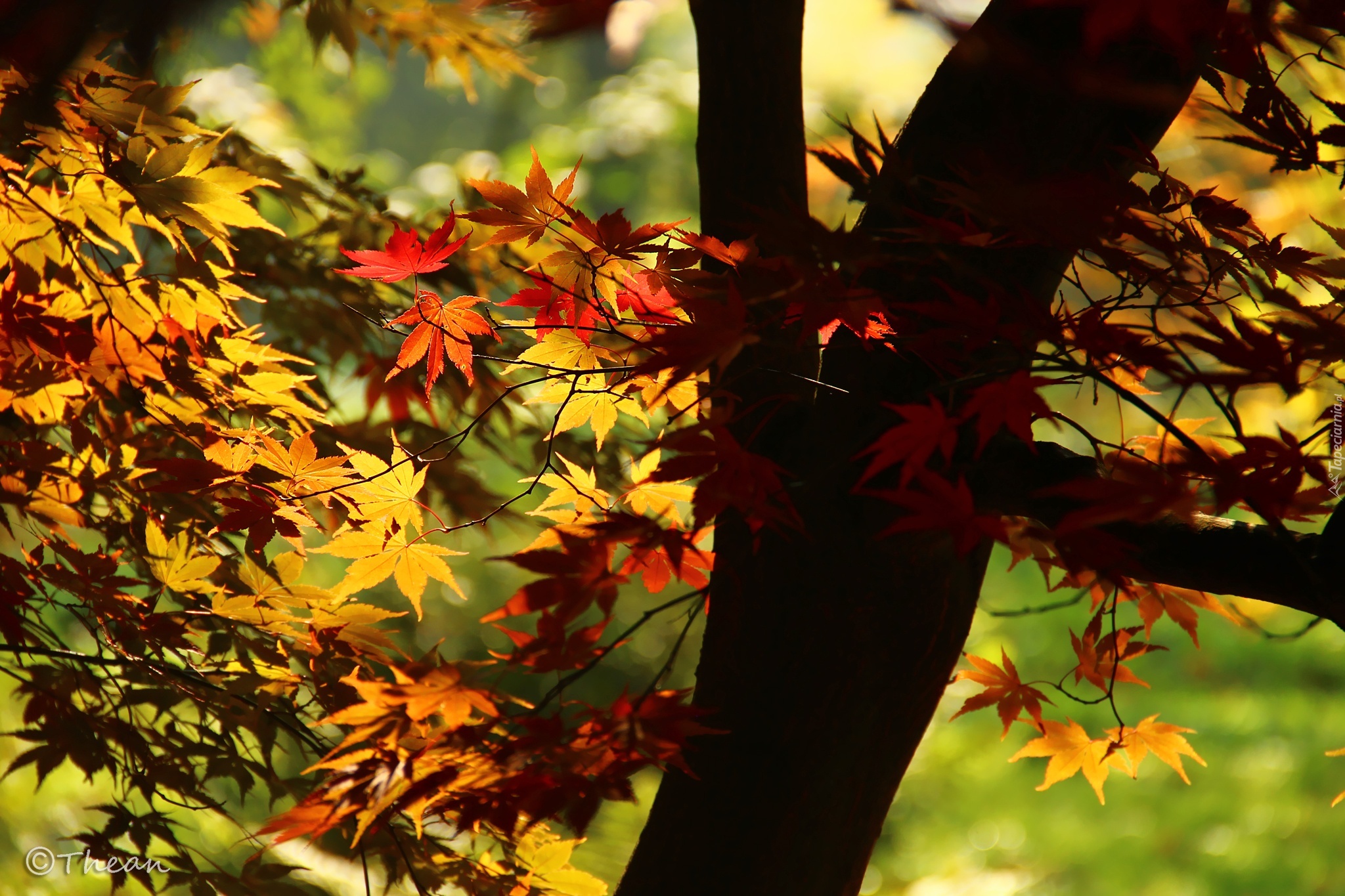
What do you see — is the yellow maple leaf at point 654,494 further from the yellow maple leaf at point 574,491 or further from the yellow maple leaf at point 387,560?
the yellow maple leaf at point 387,560

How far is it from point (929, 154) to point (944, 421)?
0.92 feet

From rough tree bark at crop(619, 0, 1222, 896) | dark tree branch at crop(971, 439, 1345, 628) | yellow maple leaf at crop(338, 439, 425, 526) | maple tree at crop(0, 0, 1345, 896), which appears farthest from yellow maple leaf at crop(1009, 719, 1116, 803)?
yellow maple leaf at crop(338, 439, 425, 526)

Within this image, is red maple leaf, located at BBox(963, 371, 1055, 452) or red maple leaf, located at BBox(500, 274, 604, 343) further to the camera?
red maple leaf, located at BBox(500, 274, 604, 343)

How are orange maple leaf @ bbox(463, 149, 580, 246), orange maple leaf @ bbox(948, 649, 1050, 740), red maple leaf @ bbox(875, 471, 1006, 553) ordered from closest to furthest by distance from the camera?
red maple leaf @ bbox(875, 471, 1006, 553), orange maple leaf @ bbox(463, 149, 580, 246), orange maple leaf @ bbox(948, 649, 1050, 740)

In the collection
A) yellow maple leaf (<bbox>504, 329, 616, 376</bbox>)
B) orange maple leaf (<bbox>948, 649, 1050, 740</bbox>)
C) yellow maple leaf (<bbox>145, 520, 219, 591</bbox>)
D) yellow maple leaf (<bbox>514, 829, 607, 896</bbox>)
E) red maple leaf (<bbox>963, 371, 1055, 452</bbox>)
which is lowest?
yellow maple leaf (<bbox>514, 829, 607, 896</bbox>)

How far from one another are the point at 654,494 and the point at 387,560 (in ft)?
0.76

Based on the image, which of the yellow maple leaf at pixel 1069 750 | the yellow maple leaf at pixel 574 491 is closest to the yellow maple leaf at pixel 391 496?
the yellow maple leaf at pixel 574 491

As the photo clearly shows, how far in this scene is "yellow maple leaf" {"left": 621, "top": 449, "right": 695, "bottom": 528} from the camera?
2.57 feet

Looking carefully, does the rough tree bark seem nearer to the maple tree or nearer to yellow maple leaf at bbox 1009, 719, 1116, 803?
the maple tree

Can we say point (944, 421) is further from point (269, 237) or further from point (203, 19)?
point (269, 237)

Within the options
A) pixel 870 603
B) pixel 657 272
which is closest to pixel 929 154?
pixel 657 272

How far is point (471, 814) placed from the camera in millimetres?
651

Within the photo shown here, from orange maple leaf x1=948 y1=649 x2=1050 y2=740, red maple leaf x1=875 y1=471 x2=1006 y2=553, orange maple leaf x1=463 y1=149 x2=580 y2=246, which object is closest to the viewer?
red maple leaf x1=875 y1=471 x2=1006 y2=553

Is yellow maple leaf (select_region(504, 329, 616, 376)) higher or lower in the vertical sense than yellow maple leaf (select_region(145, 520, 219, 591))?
higher
